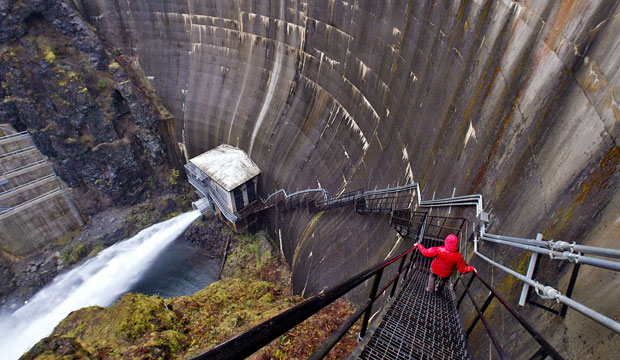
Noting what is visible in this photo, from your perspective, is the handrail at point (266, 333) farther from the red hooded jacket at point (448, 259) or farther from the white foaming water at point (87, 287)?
the white foaming water at point (87, 287)

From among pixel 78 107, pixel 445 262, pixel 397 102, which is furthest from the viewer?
pixel 78 107

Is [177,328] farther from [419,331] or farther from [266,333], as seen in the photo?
[266,333]

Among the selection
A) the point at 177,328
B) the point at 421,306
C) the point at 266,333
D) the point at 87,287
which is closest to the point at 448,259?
the point at 421,306

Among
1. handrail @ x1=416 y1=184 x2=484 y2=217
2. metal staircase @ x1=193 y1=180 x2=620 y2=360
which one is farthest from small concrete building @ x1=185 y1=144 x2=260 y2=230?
handrail @ x1=416 y1=184 x2=484 y2=217

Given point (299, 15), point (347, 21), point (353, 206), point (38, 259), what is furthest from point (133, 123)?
point (353, 206)

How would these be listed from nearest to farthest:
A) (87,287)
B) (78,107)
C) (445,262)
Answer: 1. (445,262)
2. (87,287)
3. (78,107)

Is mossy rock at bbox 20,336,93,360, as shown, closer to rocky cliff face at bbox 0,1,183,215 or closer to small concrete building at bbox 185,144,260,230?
small concrete building at bbox 185,144,260,230
